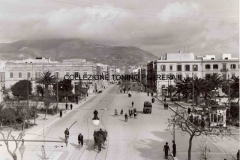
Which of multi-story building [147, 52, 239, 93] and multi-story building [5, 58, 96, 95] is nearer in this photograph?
multi-story building [147, 52, 239, 93]

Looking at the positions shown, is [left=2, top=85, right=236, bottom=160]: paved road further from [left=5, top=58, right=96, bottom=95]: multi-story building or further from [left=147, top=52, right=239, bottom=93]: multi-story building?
[left=5, top=58, right=96, bottom=95]: multi-story building

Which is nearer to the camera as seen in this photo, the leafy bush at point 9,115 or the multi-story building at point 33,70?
the leafy bush at point 9,115

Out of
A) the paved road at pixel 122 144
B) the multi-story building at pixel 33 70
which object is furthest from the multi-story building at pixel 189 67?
the paved road at pixel 122 144

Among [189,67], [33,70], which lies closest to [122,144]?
[189,67]

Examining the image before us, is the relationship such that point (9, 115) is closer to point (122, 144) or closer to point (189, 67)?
point (122, 144)

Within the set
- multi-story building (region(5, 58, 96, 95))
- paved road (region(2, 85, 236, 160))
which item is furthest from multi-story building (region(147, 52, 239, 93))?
paved road (region(2, 85, 236, 160))

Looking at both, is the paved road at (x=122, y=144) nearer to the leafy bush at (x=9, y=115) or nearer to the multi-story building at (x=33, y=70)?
the leafy bush at (x=9, y=115)

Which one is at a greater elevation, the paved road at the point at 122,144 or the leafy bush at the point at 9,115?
the leafy bush at the point at 9,115

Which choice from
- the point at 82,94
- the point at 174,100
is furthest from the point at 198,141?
the point at 82,94
